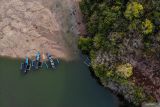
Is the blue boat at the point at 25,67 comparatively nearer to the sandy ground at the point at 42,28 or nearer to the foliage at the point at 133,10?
the sandy ground at the point at 42,28

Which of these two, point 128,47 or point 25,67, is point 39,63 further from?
point 128,47

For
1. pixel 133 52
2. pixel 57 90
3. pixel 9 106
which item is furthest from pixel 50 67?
pixel 133 52

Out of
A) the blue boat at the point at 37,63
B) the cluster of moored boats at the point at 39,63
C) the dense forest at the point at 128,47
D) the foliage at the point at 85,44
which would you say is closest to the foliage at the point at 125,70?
the dense forest at the point at 128,47

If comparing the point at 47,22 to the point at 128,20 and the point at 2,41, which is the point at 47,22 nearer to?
the point at 2,41

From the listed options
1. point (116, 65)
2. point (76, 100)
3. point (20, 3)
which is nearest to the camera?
point (116, 65)

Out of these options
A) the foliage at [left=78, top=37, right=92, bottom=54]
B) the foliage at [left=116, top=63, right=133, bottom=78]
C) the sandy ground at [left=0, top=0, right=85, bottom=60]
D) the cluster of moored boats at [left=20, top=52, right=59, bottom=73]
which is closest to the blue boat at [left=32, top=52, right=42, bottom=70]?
the cluster of moored boats at [left=20, top=52, right=59, bottom=73]

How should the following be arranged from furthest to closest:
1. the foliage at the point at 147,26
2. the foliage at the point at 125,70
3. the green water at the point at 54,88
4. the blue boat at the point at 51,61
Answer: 1. the blue boat at the point at 51,61
2. the green water at the point at 54,88
3. the foliage at the point at 125,70
4. the foliage at the point at 147,26
